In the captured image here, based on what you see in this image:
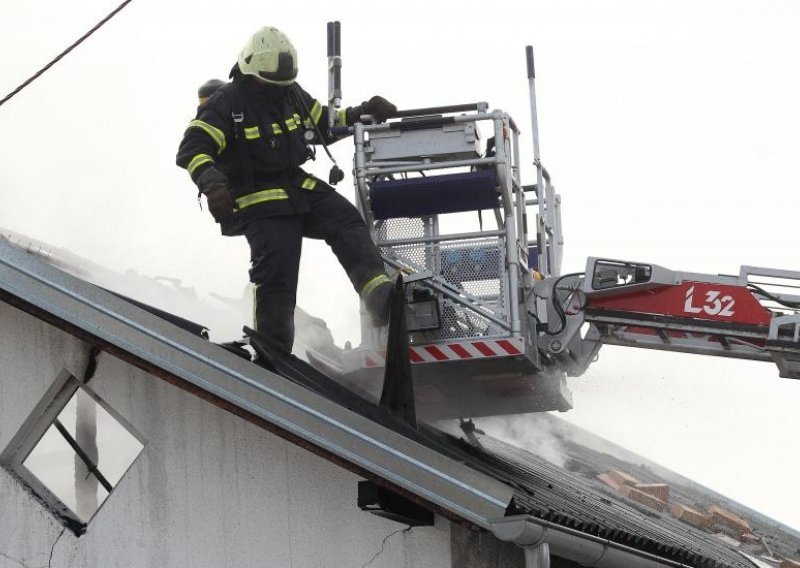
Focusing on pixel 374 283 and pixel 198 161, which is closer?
pixel 198 161

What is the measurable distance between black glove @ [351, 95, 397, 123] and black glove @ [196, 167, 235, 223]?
121 centimetres

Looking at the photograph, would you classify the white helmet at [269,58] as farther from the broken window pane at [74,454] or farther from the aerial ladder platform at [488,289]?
the broken window pane at [74,454]

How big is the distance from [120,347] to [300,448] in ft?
2.74

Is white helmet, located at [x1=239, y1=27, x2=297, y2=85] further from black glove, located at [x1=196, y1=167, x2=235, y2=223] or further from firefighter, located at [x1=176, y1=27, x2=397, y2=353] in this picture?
black glove, located at [x1=196, y1=167, x2=235, y2=223]

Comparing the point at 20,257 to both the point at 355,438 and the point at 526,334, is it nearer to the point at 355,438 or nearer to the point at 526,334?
the point at 355,438

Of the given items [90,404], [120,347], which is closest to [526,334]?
[90,404]

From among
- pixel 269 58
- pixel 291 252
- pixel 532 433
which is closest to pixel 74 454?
pixel 291 252

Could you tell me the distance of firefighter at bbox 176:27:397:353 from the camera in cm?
788

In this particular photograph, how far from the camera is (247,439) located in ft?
19.8

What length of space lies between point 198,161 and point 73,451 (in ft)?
12.7

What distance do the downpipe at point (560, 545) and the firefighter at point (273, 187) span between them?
2409mm

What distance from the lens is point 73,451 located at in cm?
1076

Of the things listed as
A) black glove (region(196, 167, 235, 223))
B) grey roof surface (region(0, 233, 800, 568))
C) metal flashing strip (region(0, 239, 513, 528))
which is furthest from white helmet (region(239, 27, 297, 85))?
metal flashing strip (region(0, 239, 513, 528))

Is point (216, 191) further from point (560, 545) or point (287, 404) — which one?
point (560, 545)
